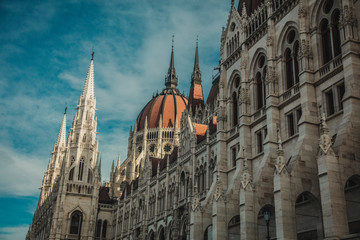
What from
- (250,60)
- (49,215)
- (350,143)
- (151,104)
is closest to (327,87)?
(350,143)

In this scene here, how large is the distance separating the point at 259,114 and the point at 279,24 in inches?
272

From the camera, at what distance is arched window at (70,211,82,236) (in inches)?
2810

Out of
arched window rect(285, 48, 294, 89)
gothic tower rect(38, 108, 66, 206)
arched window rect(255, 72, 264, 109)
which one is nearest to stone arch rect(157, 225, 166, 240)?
arched window rect(255, 72, 264, 109)

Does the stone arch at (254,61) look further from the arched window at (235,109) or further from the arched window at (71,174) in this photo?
the arched window at (71,174)

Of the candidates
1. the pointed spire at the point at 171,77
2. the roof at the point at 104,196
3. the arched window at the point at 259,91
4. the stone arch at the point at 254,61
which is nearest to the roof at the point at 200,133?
the stone arch at the point at 254,61

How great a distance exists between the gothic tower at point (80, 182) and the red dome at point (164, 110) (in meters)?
14.8

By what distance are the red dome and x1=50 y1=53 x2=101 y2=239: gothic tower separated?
14.8 m

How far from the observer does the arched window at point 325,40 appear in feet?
90.2

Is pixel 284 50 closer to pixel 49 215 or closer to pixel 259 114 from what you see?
pixel 259 114

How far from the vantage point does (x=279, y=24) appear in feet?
106

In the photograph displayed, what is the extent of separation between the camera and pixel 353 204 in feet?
74.7

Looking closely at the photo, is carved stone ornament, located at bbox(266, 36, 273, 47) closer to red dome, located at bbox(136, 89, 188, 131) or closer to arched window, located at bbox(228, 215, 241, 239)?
arched window, located at bbox(228, 215, 241, 239)

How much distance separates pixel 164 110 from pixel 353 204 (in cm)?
7281

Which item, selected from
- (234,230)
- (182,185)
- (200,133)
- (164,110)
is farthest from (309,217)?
(164,110)
